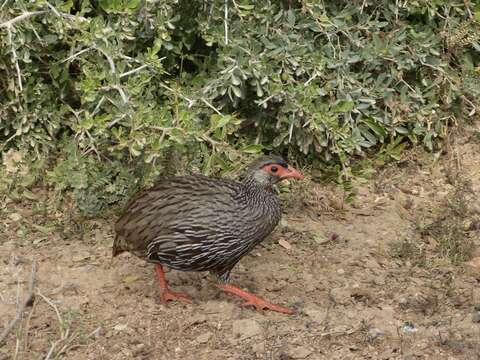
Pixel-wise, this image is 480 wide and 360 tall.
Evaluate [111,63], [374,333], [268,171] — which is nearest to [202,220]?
[268,171]

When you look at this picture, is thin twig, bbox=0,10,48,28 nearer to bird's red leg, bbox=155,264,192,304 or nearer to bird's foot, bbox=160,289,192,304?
bird's red leg, bbox=155,264,192,304

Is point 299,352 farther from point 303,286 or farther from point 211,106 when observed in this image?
point 211,106

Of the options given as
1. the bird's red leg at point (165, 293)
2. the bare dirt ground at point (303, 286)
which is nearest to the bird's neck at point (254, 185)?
the bare dirt ground at point (303, 286)

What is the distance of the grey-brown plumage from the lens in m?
5.63

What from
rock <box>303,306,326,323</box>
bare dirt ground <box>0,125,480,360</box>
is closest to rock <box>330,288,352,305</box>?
bare dirt ground <box>0,125,480,360</box>

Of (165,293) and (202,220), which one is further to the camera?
(165,293)

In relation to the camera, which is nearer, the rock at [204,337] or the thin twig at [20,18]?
the rock at [204,337]

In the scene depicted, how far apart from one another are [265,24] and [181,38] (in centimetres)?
75

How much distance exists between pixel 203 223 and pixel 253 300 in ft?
2.18

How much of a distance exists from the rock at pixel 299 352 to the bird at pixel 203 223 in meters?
0.45

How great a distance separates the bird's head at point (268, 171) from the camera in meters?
5.93

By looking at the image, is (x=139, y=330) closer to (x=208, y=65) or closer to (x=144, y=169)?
(x=144, y=169)

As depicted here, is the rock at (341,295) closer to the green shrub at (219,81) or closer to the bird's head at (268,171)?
the bird's head at (268,171)

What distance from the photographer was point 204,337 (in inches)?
216
